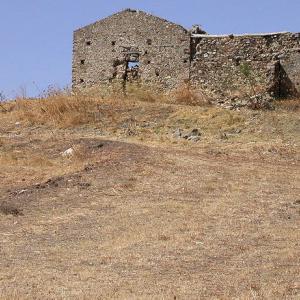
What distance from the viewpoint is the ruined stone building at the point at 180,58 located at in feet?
80.6

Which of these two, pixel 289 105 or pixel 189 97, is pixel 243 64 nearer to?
pixel 189 97

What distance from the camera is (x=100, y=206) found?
514 inches

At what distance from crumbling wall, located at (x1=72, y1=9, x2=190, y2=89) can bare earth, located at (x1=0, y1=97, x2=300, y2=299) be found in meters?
6.75

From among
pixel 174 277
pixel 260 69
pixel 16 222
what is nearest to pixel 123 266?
pixel 174 277

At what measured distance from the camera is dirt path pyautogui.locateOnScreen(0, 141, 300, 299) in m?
8.61

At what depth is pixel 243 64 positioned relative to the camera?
24719mm

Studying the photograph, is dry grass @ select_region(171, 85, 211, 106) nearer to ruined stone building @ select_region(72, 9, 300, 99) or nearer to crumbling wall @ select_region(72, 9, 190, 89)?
ruined stone building @ select_region(72, 9, 300, 99)

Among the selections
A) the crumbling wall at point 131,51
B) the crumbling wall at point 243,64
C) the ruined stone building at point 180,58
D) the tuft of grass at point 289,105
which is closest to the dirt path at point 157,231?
the tuft of grass at point 289,105

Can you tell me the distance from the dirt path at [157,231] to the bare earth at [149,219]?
0.02m

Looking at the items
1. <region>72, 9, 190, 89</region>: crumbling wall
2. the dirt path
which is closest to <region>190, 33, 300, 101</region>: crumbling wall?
<region>72, 9, 190, 89</region>: crumbling wall

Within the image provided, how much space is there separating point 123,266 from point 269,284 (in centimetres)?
206

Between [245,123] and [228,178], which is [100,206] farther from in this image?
[245,123]

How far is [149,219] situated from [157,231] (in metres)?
0.80

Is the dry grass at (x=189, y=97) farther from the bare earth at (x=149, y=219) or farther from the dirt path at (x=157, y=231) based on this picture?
the dirt path at (x=157, y=231)
